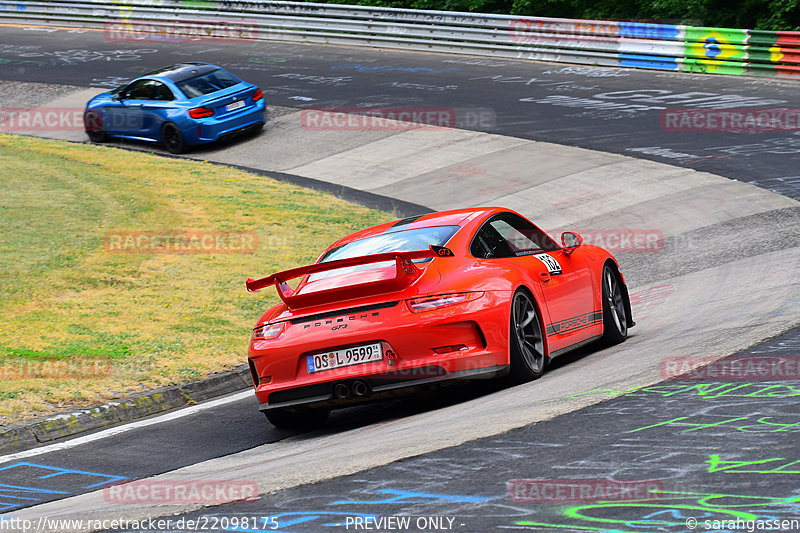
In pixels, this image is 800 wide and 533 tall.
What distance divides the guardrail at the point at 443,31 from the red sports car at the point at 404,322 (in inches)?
721

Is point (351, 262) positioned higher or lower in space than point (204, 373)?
higher

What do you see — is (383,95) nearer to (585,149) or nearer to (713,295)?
(585,149)

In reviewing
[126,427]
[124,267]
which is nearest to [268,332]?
[126,427]

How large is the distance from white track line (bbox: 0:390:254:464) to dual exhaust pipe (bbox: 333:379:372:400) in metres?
1.78

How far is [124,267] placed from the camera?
1307cm

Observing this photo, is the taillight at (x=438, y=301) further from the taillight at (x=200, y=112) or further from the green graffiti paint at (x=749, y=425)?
the taillight at (x=200, y=112)

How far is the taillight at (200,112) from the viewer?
73.5ft

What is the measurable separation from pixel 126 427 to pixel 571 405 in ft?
11.4

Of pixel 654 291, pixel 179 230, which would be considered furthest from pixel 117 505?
pixel 179 230

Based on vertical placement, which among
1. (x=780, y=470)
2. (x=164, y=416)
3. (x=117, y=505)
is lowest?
(x=164, y=416)

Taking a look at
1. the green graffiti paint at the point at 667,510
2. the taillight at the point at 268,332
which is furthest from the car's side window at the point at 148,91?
the green graffiti paint at the point at 667,510

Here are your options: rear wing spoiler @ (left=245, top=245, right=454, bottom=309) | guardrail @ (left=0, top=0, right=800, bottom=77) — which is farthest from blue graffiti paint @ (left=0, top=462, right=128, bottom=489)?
guardrail @ (left=0, top=0, right=800, bottom=77)

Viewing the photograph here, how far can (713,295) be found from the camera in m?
10.6

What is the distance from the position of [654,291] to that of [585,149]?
7747 mm
